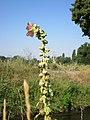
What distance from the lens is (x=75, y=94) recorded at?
56.1 ft

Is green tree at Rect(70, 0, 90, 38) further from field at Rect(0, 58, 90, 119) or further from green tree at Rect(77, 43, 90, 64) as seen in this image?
green tree at Rect(77, 43, 90, 64)

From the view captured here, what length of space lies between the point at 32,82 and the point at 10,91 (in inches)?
71.2

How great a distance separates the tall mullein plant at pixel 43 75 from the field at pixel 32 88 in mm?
11198

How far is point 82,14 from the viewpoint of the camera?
32469mm

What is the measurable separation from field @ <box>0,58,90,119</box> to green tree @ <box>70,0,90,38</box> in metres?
11.4

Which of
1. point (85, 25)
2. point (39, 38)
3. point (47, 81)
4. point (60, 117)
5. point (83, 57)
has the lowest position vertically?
point (47, 81)

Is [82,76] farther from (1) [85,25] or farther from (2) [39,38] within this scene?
(2) [39,38]

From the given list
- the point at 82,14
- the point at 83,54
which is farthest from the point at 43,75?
the point at 83,54

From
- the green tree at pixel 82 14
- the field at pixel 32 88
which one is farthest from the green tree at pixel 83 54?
the field at pixel 32 88

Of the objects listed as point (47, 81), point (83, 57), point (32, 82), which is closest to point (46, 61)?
point (47, 81)

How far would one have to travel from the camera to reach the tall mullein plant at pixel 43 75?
5.23 feet

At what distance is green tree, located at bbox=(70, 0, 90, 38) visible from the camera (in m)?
32.0

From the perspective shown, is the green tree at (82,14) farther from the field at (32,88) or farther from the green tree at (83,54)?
the green tree at (83,54)

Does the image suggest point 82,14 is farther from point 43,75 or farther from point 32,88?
point 43,75
